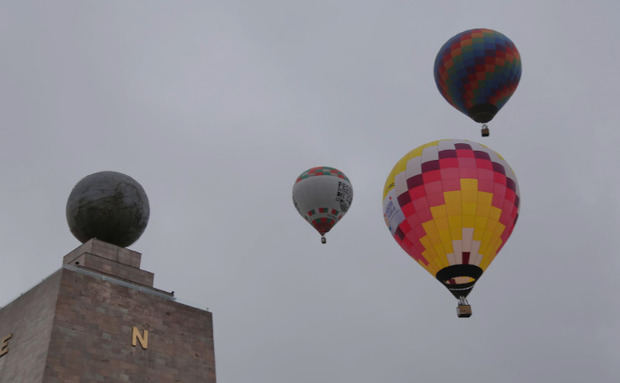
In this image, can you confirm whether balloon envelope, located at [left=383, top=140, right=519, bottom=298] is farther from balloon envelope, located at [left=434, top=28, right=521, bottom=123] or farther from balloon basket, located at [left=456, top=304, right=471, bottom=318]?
balloon envelope, located at [left=434, top=28, right=521, bottom=123]

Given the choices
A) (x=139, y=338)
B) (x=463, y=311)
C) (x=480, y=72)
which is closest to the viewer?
(x=463, y=311)

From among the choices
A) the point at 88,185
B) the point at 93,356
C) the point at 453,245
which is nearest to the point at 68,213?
the point at 88,185

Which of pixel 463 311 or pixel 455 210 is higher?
pixel 455 210

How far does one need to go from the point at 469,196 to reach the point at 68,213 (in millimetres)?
18940

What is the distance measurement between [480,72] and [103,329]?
863 inches

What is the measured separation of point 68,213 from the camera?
35.4 metres

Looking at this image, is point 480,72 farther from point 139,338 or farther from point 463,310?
point 139,338

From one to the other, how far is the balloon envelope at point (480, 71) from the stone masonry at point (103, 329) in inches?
681

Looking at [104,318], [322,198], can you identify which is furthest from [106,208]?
[322,198]

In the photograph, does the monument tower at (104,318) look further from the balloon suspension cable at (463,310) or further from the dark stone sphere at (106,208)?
the balloon suspension cable at (463,310)

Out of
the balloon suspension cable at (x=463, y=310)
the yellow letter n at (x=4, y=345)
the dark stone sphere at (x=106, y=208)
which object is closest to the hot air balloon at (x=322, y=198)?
the dark stone sphere at (x=106, y=208)

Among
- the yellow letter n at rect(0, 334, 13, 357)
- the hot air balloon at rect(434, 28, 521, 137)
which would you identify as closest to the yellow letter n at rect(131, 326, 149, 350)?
the yellow letter n at rect(0, 334, 13, 357)

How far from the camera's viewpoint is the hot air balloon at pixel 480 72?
37.2 metres

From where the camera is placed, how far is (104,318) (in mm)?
32094
